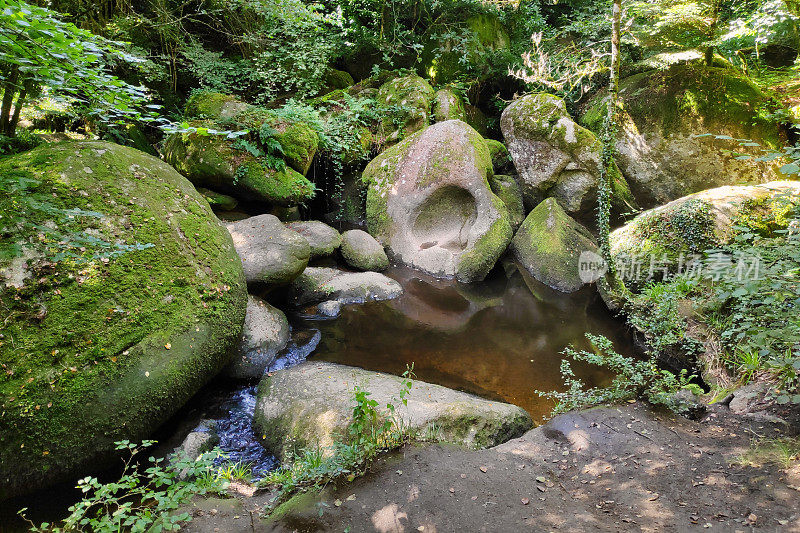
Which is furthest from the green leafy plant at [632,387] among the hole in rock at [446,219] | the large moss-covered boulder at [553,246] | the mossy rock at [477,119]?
the mossy rock at [477,119]

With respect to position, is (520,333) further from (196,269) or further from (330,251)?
(196,269)

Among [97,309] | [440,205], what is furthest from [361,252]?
[97,309]

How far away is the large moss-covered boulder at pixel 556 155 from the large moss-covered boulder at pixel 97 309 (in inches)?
306

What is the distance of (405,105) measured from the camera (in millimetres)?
10625

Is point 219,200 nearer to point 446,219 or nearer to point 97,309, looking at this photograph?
point 97,309

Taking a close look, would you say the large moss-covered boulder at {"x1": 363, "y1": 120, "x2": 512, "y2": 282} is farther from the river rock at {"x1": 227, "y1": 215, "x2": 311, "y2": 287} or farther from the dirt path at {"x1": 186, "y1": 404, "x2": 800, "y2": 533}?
the dirt path at {"x1": 186, "y1": 404, "x2": 800, "y2": 533}

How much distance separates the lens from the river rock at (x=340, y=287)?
6922mm

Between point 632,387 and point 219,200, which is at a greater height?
point 219,200

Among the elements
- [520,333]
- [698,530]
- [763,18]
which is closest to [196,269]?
[698,530]

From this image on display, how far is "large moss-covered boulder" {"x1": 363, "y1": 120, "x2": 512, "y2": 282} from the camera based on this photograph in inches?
343

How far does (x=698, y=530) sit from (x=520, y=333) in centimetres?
447

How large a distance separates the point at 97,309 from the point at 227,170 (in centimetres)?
464

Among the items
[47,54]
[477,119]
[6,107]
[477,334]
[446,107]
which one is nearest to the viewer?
[47,54]

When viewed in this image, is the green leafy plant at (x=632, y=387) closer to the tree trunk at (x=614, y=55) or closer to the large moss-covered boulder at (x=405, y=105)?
the tree trunk at (x=614, y=55)
